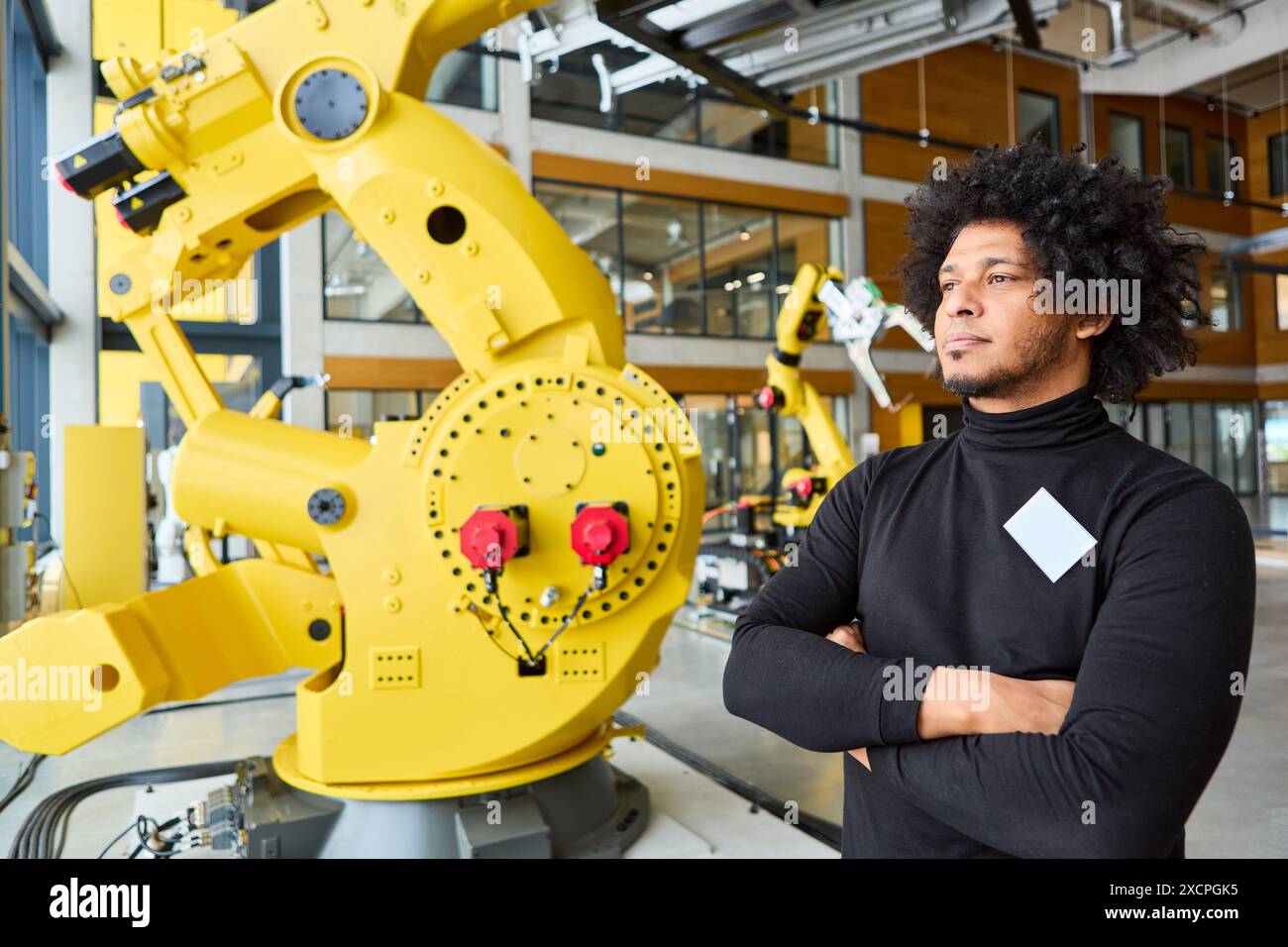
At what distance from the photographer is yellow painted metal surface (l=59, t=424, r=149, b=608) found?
649 centimetres

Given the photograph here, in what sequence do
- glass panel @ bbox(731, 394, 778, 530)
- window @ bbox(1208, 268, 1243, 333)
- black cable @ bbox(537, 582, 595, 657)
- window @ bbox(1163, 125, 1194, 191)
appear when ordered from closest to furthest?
black cable @ bbox(537, 582, 595, 657), glass panel @ bbox(731, 394, 778, 530), window @ bbox(1163, 125, 1194, 191), window @ bbox(1208, 268, 1243, 333)

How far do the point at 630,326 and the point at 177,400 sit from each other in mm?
10980

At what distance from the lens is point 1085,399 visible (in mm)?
1368

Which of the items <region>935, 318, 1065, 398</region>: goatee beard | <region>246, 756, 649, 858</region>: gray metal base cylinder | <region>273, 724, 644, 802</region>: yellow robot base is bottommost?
<region>246, 756, 649, 858</region>: gray metal base cylinder

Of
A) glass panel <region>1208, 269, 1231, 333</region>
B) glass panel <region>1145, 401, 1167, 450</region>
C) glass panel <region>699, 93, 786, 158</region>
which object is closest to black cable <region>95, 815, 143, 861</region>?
→ glass panel <region>699, 93, 786, 158</region>

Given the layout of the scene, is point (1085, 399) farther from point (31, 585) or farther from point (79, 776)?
point (31, 585)

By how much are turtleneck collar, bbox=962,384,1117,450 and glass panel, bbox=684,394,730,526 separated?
508 inches

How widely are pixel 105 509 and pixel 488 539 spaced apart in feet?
17.9

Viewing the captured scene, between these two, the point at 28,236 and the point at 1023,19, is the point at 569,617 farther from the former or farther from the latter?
the point at 28,236

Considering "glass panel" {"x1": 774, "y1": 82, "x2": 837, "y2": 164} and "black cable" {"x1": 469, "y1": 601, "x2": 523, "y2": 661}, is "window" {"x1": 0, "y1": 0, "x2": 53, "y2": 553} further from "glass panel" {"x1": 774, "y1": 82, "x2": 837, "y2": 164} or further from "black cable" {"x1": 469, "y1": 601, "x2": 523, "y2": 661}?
"glass panel" {"x1": 774, "y1": 82, "x2": 837, "y2": 164}

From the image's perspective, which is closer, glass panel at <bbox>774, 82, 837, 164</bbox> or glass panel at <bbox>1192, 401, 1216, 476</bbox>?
glass panel at <bbox>774, 82, 837, 164</bbox>

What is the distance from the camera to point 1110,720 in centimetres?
109

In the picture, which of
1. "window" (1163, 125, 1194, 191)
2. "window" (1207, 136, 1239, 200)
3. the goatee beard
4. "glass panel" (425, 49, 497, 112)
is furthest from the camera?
"window" (1207, 136, 1239, 200)

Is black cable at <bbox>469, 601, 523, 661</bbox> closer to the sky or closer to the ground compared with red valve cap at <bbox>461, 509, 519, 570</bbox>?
closer to the ground
